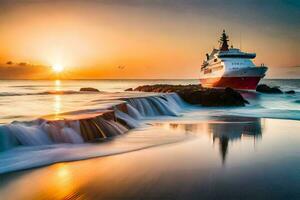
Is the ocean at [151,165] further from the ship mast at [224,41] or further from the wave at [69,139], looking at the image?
the ship mast at [224,41]

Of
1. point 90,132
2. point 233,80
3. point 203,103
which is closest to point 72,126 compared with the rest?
point 90,132

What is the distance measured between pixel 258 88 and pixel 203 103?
31363mm

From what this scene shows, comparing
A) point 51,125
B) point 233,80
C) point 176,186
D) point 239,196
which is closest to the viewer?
point 239,196

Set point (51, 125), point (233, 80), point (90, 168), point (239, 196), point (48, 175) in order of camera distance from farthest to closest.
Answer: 1. point (233, 80)
2. point (51, 125)
3. point (90, 168)
4. point (48, 175)
5. point (239, 196)

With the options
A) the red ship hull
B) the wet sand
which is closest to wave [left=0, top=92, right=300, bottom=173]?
the wet sand

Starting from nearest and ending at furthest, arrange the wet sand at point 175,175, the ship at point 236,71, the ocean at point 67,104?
the wet sand at point 175,175 < the ocean at point 67,104 < the ship at point 236,71

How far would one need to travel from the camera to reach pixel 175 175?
26.0ft

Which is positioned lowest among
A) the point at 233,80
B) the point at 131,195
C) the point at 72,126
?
the point at 131,195

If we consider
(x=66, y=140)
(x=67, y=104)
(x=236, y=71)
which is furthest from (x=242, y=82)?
(x=66, y=140)

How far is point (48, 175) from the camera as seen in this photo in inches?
321

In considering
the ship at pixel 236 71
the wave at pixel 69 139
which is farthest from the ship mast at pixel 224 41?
the wave at pixel 69 139

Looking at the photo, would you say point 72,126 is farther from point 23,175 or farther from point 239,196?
point 239,196

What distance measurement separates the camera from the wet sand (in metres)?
6.65

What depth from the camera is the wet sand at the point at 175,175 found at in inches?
262
